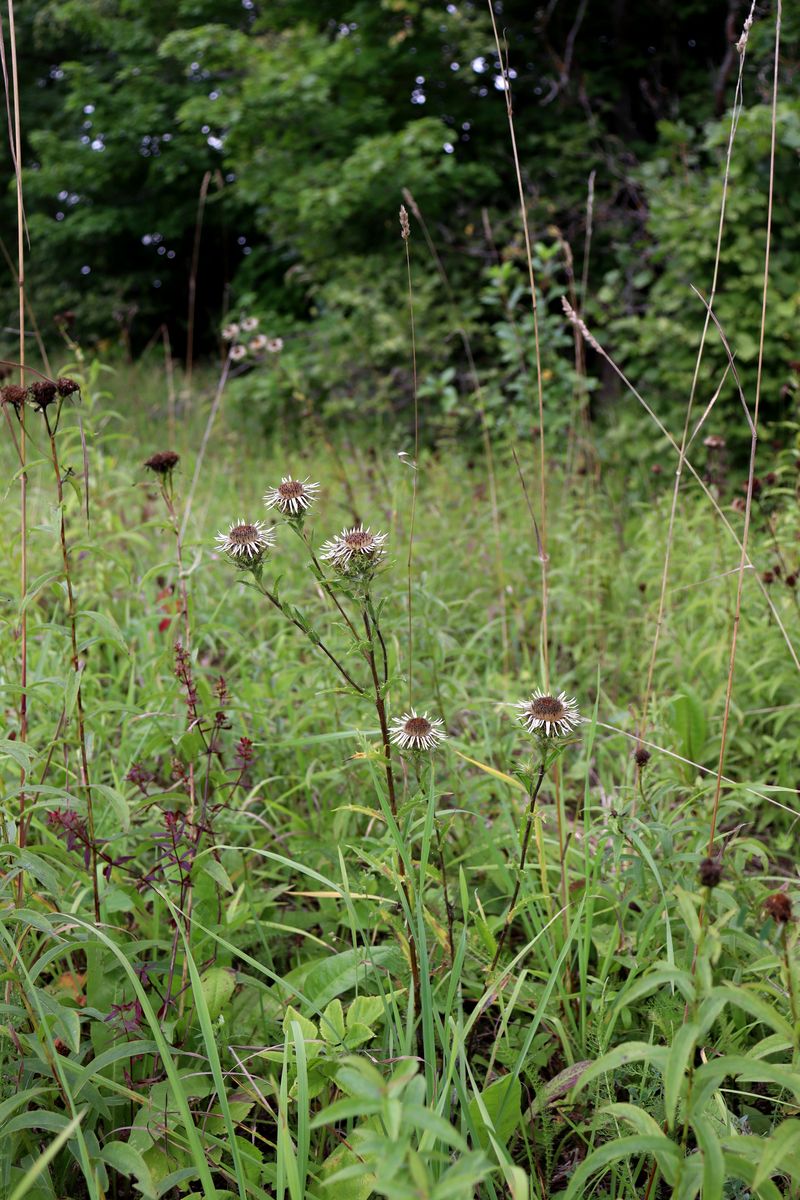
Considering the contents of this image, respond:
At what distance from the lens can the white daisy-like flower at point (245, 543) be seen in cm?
121

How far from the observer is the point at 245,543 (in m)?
1.22

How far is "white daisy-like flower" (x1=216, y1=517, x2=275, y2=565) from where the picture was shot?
1.21 metres

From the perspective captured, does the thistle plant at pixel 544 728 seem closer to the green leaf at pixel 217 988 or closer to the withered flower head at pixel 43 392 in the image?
the green leaf at pixel 217 988

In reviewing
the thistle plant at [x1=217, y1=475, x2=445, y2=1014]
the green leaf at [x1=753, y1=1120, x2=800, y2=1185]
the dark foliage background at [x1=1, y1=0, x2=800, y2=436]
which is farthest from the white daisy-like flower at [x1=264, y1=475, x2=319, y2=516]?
the dark foliage background at [x1=1, y1=0, x2=800, y2=436]

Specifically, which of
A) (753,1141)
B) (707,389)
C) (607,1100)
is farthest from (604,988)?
(707,389)

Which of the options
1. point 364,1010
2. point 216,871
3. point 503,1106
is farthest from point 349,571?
point 503,1106

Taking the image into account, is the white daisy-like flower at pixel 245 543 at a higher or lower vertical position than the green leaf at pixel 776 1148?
higher

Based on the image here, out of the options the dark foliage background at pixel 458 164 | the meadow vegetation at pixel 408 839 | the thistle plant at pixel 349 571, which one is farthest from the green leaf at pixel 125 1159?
the dark foliage background at pixel 458 164

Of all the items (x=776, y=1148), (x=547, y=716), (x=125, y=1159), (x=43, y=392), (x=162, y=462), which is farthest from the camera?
(x=162, y=462)

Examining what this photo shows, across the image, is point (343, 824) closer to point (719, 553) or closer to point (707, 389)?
point (719, 553)

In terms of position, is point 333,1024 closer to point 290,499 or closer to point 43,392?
point 290,499

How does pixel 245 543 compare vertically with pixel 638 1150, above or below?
above

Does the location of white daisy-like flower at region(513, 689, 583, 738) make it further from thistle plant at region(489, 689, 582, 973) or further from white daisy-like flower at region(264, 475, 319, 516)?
white daisy-like flower at region(264, 475, 319, 516)

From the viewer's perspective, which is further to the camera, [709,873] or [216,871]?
[216,871]
